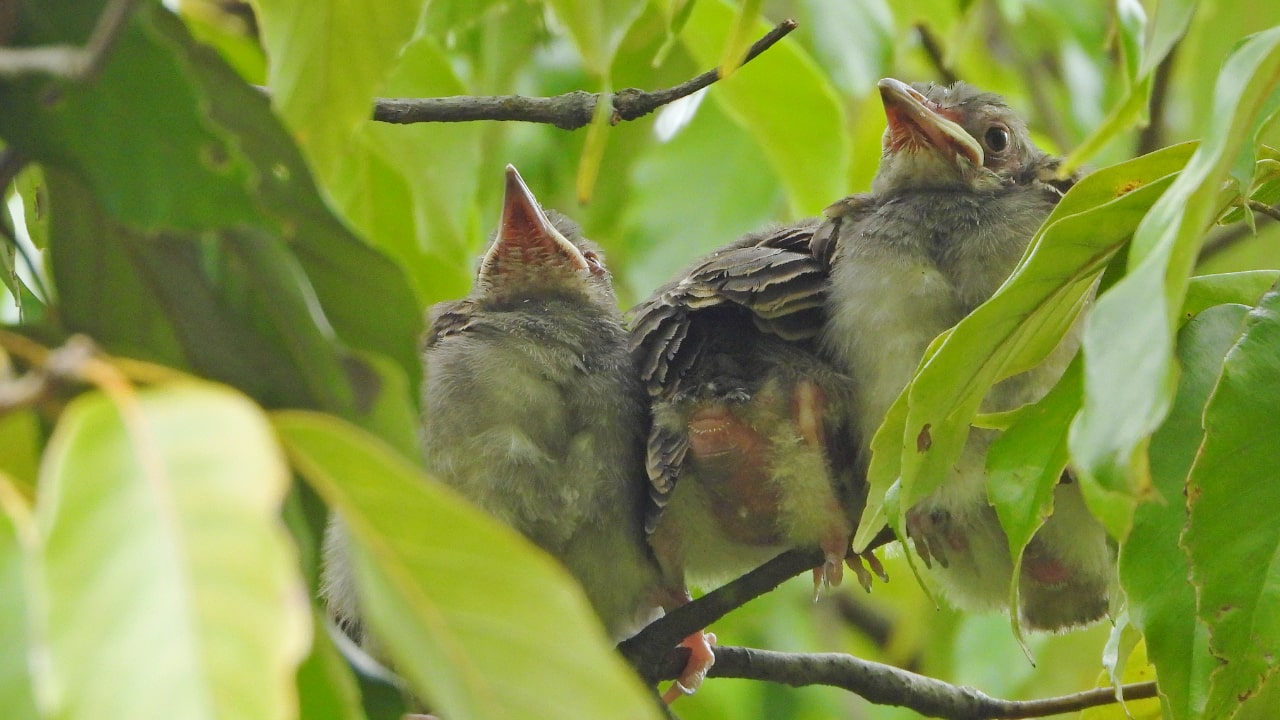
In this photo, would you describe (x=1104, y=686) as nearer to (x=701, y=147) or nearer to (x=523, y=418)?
(x=523, y=418)

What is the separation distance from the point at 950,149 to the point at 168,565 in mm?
2068

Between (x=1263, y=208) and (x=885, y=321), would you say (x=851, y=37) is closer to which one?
(x=885, y=321)

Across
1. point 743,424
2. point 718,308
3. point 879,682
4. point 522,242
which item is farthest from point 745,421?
point 522,242

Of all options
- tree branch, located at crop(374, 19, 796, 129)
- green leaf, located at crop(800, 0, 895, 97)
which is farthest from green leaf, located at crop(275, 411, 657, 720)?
green leaf, located at crop(800, 0, 895, 97)

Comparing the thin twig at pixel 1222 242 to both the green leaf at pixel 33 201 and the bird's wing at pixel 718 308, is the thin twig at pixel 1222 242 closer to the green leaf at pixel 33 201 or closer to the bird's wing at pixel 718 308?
the bird's wing at pixel 718 308

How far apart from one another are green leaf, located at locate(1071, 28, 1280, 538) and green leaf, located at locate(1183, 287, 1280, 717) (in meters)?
0.40

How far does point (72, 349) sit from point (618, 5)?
76 centimetres

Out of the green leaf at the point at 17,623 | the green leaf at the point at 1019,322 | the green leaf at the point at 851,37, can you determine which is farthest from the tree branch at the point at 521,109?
the green leaf at the point at 851,37

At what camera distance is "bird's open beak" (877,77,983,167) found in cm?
254

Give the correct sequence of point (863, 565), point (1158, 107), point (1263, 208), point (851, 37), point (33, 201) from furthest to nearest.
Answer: point (1158, 107), point (851, 37), point (863, 565), point (33, 201), point (1263, 208)

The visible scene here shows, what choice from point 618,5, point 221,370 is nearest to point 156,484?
point 221,370

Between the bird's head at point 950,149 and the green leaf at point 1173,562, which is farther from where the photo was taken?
the bird's head at point 950,149

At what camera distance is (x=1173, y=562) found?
4.81 ft

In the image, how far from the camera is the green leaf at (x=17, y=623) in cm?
85
